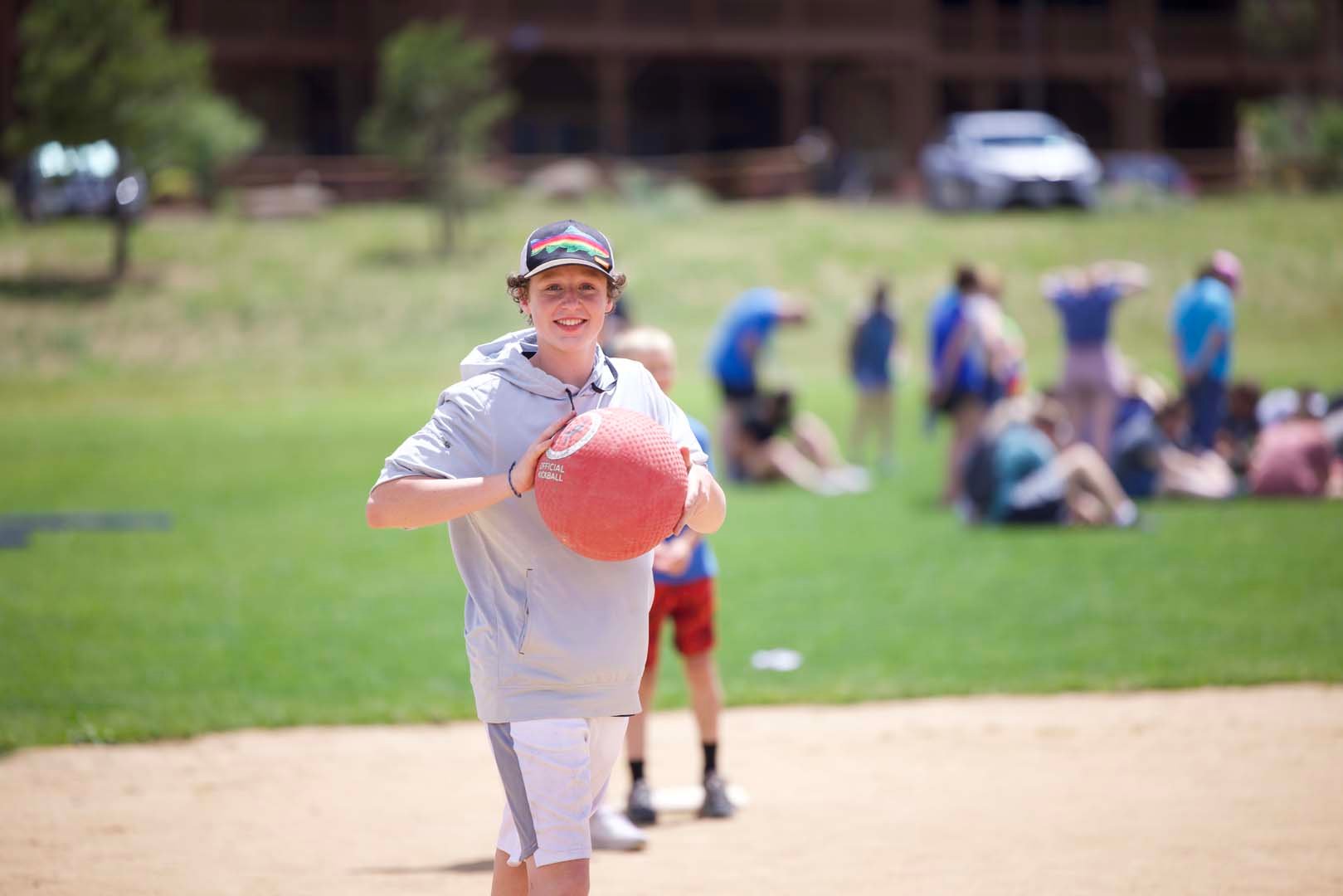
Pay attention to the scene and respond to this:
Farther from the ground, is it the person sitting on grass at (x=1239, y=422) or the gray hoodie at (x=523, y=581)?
the gray hoodie at (x=523, y=581)

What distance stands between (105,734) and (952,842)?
4.58 metres

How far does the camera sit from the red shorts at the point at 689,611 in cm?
664

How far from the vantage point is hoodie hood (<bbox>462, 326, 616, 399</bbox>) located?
4172 millimetres

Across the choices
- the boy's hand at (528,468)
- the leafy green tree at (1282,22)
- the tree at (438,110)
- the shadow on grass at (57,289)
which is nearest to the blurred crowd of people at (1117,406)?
the boy's hand at (528,468)

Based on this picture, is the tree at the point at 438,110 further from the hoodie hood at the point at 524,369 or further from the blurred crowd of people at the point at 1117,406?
the hoodie hood at the point at 524,369

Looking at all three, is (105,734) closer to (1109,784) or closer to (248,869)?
(248,869)

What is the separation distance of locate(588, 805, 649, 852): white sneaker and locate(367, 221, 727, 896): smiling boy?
Result: 199 centimetres

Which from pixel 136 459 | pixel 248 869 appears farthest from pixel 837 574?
pixel 136 459

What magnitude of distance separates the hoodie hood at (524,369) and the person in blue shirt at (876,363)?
13.9 m

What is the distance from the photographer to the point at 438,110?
113 feet

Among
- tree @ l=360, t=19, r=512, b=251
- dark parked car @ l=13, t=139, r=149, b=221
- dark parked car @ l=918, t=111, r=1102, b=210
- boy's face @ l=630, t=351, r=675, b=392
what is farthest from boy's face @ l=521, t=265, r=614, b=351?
dark parked car @ l=918, t=111, r=1102, b=210

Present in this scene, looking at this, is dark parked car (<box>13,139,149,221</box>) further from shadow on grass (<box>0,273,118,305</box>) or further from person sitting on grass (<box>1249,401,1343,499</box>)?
person sitting on grass (<box>1249,401,1343,499</box>)

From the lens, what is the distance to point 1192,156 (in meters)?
47.8

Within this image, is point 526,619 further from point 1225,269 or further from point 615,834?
point 1225,269
